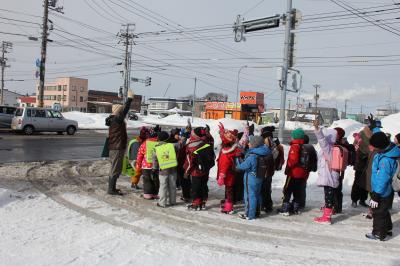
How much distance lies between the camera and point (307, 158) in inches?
274

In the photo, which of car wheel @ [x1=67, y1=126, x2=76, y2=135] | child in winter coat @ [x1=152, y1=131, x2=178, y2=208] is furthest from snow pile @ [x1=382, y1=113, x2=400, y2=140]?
car wheel @ [x1=67, y1=126, x2=76, y2=135]

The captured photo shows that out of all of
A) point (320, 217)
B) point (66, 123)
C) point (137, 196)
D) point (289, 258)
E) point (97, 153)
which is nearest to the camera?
point (289, 258)

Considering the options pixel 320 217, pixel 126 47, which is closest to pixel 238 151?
pixel 320 217

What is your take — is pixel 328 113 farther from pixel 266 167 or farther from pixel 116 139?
pixel 266 167

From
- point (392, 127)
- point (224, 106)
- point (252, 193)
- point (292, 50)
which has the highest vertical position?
point (292, 50)

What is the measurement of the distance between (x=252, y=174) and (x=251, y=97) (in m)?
53.4

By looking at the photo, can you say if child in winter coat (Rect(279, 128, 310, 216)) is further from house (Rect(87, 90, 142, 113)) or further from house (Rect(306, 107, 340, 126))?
house (Rect(306, 107, 340, 126))

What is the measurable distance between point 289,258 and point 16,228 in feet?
12.5

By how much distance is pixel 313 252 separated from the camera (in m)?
5.25

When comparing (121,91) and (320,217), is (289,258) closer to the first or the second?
(320,217)

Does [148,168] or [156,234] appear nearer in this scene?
[156,234]

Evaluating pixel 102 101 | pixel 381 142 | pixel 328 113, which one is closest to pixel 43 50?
pixel 381 142

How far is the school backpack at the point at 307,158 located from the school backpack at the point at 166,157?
7.60 ft

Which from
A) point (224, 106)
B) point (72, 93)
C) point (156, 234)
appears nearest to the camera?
point (156, 234)
